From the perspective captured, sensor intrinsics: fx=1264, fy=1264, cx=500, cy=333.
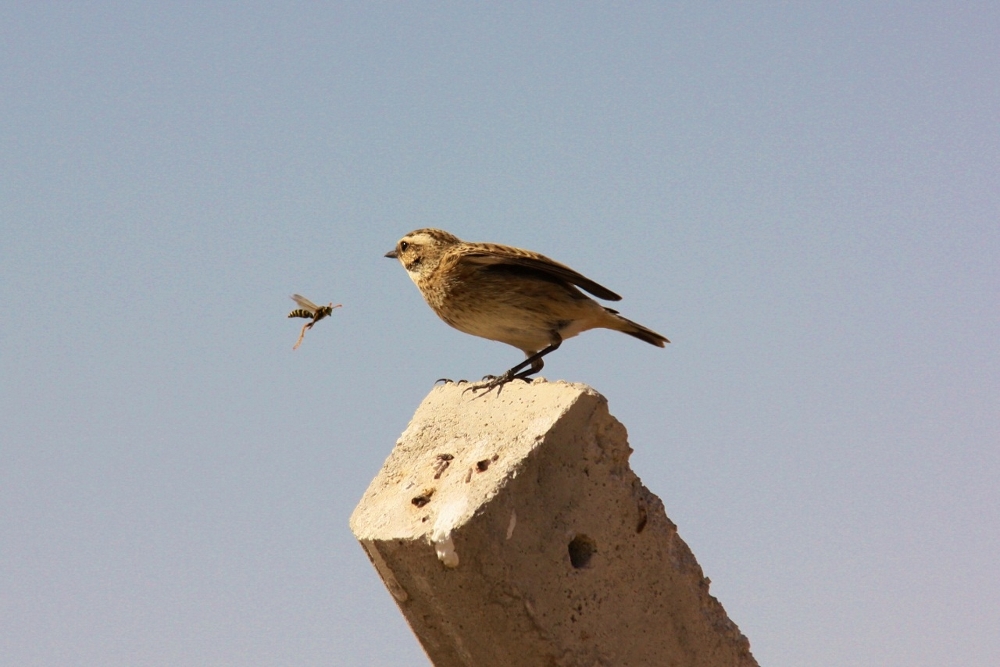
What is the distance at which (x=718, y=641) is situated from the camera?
22.8 ft

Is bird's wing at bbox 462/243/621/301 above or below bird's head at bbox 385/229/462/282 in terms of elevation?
below

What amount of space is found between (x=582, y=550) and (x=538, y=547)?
363 millimetres

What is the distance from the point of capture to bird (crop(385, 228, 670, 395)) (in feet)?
25.0

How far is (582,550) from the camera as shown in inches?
257

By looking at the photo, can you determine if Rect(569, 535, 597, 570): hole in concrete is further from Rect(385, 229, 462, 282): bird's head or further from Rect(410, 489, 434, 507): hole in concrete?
Rect(385, 229, 462, 282): bird's head

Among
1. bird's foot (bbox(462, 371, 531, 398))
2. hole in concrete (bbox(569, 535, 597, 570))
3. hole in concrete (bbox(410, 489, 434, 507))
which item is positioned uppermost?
bird's foot (bbox(462, 371, 531, 398))

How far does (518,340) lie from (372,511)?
1.50m

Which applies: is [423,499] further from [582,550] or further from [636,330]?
[636,330]

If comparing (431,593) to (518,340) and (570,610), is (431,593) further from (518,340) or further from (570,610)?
(518,340)

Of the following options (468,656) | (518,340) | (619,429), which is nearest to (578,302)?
(518,340)

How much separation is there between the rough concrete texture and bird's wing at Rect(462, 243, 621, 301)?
0.84 meters

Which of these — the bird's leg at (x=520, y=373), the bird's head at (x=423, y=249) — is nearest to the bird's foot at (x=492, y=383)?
the bird's leg at (x=520, y=373)

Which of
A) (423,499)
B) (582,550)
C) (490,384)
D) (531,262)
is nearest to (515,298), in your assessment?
(531,262)

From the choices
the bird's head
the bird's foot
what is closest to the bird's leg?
the bird's foot
